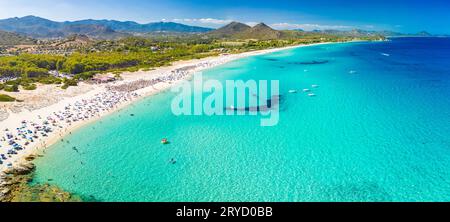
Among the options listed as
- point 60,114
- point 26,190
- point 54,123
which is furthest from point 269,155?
point 60,114

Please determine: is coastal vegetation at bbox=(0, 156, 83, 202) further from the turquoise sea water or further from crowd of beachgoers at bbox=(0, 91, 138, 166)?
crowd of beachgoers at bbox=(0, 91, 138, 166)

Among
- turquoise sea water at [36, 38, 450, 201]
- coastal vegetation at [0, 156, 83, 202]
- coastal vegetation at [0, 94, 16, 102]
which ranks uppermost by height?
coastal vegetation at [0, 94, 16, 102]

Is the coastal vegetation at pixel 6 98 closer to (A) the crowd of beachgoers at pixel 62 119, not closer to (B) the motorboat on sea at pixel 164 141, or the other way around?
Answer: (A) the crowd of beachgoers at pixel 62 119

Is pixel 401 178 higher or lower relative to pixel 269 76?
lower

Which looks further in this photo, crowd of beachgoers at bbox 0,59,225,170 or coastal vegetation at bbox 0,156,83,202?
crowd of beachgoers at bbox 0,59,225,170

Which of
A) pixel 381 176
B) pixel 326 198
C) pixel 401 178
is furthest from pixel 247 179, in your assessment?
pixel 401 178

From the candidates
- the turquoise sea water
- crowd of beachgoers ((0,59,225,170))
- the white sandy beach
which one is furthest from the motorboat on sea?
crowd of beachgoers ((0,59,225,170))

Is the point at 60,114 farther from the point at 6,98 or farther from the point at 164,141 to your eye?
the point at 164,141

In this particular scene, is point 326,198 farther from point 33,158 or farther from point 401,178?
point 33,158
